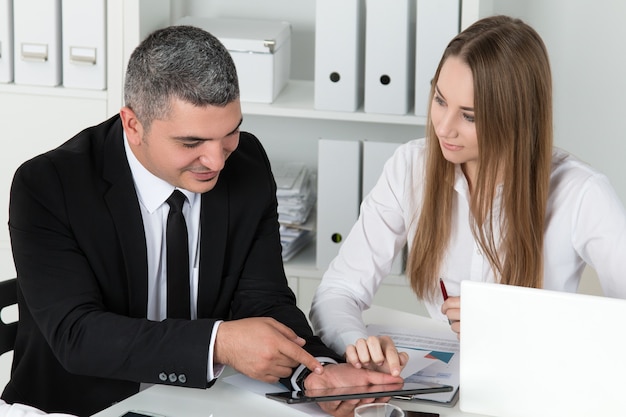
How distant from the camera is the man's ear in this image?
181cm

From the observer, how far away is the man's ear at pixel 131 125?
1.81 m

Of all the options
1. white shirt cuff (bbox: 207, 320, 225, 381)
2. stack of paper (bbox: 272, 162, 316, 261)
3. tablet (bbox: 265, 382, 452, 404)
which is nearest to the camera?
tablet (bbox: 265, 382, 452, 404)

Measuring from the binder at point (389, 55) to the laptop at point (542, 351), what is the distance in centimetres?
140

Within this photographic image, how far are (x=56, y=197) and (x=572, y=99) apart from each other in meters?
1.80

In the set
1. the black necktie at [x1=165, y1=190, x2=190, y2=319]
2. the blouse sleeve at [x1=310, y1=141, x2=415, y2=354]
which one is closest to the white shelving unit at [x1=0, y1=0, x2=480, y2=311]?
the blouse sleeve at [x1=310, y1=141, x2=415, y2=354]

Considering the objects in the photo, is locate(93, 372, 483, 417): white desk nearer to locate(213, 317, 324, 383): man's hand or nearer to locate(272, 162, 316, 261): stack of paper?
locate(213, 317, 324, 383): man's hand

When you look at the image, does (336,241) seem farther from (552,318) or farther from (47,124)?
(552,318)

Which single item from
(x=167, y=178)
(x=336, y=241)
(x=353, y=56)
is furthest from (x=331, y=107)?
(x=167, y=178)

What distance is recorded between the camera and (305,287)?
3090 millimetres

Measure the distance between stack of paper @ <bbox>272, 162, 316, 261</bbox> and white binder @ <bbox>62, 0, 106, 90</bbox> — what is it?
1.98 feet

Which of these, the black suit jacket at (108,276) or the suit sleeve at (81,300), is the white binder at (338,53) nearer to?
the black suit jacket at (108,276)

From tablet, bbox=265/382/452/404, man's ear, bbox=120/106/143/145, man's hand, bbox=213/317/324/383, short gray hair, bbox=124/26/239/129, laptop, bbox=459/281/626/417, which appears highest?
short gray hair, bbox=124/26/239/129

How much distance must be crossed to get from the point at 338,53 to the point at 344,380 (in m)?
1.36

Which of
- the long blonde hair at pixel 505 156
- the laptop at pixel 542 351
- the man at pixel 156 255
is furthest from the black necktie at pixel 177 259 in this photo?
the laptop at pixel 542 351
